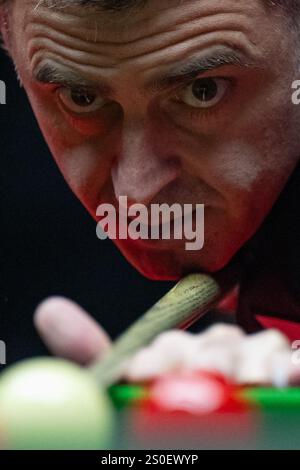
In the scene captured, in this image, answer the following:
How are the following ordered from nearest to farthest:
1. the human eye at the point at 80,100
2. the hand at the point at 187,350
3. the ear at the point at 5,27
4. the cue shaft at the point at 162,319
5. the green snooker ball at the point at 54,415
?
the green snooker ball at the point at 54,415 → the cue shaft at the point at 162,319 → the hand at the point at 187,350 → the human eye at the point at 80,100 → the ear at the point at 5,27

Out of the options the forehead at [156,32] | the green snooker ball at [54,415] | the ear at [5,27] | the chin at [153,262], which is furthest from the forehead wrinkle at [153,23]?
the green snooker ball at [54,415]

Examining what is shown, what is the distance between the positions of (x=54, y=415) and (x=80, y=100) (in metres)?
0.74

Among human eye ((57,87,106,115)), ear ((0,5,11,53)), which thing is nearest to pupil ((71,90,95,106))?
human eye ((57,87,106,115))

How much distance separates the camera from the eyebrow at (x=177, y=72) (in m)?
1.57

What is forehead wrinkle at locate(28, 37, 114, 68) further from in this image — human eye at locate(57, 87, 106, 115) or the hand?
the hand

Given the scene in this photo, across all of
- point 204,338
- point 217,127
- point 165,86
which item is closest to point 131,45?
point 165,86

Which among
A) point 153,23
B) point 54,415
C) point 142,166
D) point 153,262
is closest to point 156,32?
point 153,23

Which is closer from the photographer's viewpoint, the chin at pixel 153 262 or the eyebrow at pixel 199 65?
the eyebrow at pixel 199 65

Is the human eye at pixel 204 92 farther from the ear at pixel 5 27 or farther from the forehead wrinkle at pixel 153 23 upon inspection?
the ear at pixel 5 27

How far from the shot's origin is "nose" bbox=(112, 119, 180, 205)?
5.39 feet

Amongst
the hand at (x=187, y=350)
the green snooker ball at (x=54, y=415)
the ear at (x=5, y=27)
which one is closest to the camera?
the green snooker ball at (x=54, y=415)

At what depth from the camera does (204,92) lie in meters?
1.64

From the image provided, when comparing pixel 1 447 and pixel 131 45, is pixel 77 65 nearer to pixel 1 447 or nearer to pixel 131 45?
pixel 131 45

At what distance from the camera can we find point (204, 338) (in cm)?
179
